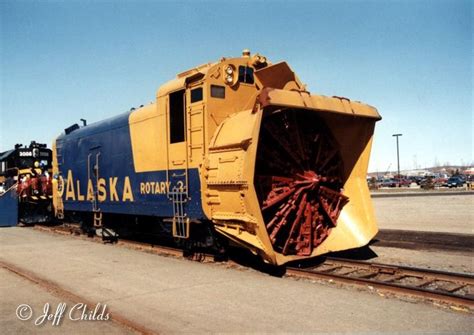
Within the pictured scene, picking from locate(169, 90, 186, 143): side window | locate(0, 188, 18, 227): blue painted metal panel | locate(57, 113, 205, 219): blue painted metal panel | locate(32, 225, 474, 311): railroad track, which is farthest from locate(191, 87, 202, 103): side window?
locate(0, 188, 18, 227): blue painted metal panel

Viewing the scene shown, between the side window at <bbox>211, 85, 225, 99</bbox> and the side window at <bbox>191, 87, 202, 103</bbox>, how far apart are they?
0.27 metres

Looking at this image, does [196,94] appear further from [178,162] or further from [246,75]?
[178,162]

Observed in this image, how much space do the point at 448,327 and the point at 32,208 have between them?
18894mm

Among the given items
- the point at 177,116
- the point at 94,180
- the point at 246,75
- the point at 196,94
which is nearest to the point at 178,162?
the point at 177,116

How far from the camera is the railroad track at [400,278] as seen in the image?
6.33m

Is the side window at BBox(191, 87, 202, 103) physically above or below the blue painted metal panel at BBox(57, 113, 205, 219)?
above

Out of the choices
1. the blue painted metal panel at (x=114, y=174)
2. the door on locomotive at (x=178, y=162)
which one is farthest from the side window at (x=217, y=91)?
the blue painted metal panel at (x=114, y=174)

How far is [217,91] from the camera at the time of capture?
356 inches

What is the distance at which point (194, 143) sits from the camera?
9078 millimetres

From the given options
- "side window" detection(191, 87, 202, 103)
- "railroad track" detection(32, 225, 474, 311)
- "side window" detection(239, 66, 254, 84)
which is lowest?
"railroad track" detection(32, 225, 474, 311)

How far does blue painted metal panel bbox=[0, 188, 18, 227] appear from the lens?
19.6 m

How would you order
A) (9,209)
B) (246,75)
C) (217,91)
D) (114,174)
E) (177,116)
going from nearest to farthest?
1. (217,91)
2. (246,75)
3. (177,116)
4. (114,174)
5. (9,209)

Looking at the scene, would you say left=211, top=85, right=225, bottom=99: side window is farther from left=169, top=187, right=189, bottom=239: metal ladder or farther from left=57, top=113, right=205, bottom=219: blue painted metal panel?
left=169, top=187, right=189, bottom=239: metal ladder

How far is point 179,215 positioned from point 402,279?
179 inches
